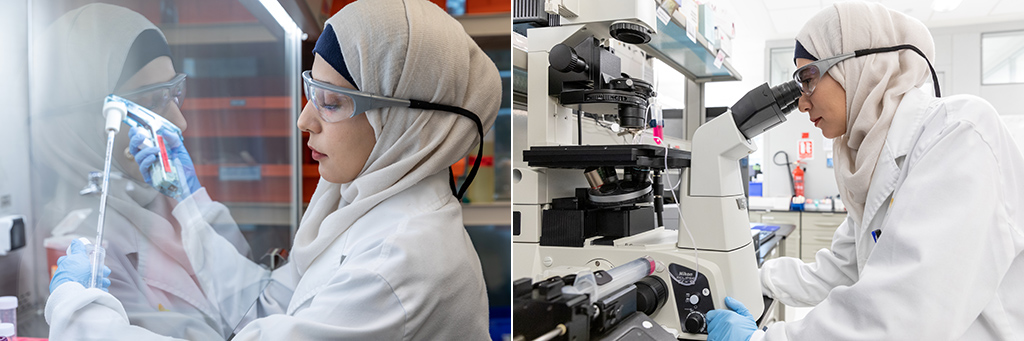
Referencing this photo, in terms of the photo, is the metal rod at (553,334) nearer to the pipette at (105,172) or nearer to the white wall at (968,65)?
the pipette at (105,172)

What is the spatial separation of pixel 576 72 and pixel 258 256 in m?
1.04

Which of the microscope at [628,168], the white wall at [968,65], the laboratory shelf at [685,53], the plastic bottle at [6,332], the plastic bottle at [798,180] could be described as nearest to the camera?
the plastic bottle at [6,332]

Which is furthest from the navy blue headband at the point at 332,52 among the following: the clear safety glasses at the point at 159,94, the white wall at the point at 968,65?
the white wall at the point at 968,65

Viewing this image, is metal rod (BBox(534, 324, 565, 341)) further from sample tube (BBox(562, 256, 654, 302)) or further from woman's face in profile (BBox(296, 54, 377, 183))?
woman's face in profile (BBox(296, 54, 377, 183))

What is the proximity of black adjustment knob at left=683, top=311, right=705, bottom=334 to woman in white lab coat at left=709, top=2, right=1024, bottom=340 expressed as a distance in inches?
1.8

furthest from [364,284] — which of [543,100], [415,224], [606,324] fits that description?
[543,100]

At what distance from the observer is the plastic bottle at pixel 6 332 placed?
0.33 metres

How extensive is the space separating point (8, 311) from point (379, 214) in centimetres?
25

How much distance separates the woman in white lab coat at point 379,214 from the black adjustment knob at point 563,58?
79cm

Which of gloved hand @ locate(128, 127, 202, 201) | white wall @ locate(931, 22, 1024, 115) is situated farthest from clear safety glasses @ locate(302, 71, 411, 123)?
white wall @ locate(931, 22, 1024, 115)

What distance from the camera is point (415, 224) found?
500 millimetres

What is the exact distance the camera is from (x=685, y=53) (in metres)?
2.60

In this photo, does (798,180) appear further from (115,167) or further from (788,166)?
(115,167)

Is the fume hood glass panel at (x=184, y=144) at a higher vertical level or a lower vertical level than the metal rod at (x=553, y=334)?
higher
